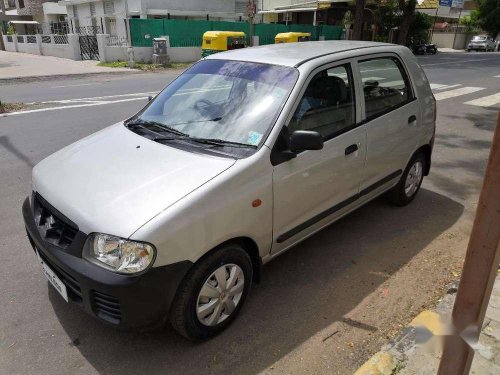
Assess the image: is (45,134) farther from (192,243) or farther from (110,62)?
(110,62)

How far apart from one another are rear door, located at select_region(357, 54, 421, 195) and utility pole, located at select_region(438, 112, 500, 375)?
246cm

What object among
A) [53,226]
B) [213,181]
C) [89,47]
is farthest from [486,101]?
[89,47]

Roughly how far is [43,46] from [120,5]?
6.35 metres

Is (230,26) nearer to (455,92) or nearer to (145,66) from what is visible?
(145,66)

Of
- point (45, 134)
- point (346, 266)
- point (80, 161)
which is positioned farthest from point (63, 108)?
point (346, 266)

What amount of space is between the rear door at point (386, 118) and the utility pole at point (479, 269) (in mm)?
2460

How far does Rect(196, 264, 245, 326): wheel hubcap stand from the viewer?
2.70 metres

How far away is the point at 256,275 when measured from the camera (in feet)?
10.2

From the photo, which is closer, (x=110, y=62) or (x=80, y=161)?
(x=80, y=161)

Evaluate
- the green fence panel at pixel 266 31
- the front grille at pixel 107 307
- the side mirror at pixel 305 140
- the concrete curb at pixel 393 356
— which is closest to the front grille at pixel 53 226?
the front grille at pixel 107 307

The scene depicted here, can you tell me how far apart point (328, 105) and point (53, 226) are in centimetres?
227

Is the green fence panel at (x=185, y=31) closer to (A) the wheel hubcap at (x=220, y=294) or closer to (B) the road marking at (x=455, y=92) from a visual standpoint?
(B) the road marking at (x=455, y=92)

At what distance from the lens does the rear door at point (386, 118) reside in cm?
391

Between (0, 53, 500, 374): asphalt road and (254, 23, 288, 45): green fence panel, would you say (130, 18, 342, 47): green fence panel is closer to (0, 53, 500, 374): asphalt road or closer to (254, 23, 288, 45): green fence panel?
(254, 23, 288, 45): green fence panel
